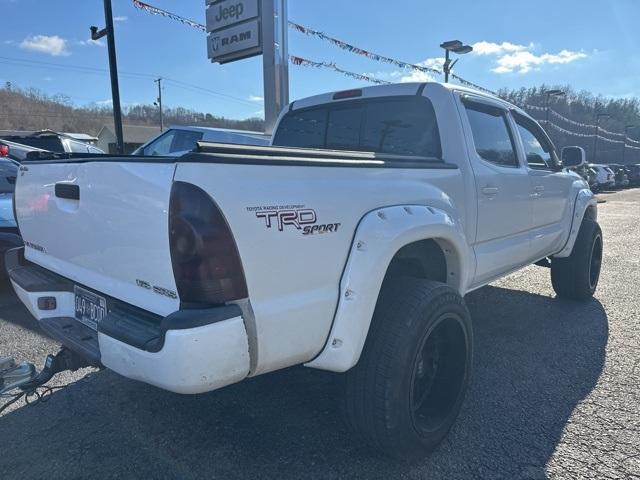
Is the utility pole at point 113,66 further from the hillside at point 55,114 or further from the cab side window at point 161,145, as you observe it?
the hillside at point 55,114

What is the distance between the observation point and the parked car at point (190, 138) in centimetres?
841

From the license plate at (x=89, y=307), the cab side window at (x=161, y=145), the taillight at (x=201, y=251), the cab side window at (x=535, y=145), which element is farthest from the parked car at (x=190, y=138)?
the taillight at (x=201, y=251)

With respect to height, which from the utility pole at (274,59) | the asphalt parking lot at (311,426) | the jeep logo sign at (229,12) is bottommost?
the asphalt parking lot at (311,426)

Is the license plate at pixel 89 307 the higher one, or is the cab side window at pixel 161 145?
the cab side window at pixel 161 145

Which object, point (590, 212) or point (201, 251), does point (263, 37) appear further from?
point (201, 251)

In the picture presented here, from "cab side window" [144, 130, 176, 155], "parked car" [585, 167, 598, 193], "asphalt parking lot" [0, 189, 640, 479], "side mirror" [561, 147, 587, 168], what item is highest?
"cab side window" [144, 130, 176, 155]

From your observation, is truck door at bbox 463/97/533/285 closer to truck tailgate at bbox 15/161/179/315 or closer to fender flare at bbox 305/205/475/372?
fender flare at bbox 305/205/475/372

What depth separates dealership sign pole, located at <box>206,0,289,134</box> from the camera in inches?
318

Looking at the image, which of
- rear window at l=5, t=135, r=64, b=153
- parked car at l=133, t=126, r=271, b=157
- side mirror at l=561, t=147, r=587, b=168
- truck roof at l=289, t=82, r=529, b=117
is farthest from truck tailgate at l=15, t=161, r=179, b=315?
rear window at l=5, t=135, r=64, b=153

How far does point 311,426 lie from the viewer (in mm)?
2717

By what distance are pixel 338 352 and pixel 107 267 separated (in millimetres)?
1105

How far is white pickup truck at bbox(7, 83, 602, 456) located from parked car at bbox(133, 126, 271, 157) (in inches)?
211

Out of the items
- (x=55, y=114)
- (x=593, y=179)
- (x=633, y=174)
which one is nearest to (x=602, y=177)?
(x=593, y=179)

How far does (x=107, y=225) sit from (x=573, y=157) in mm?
4430
